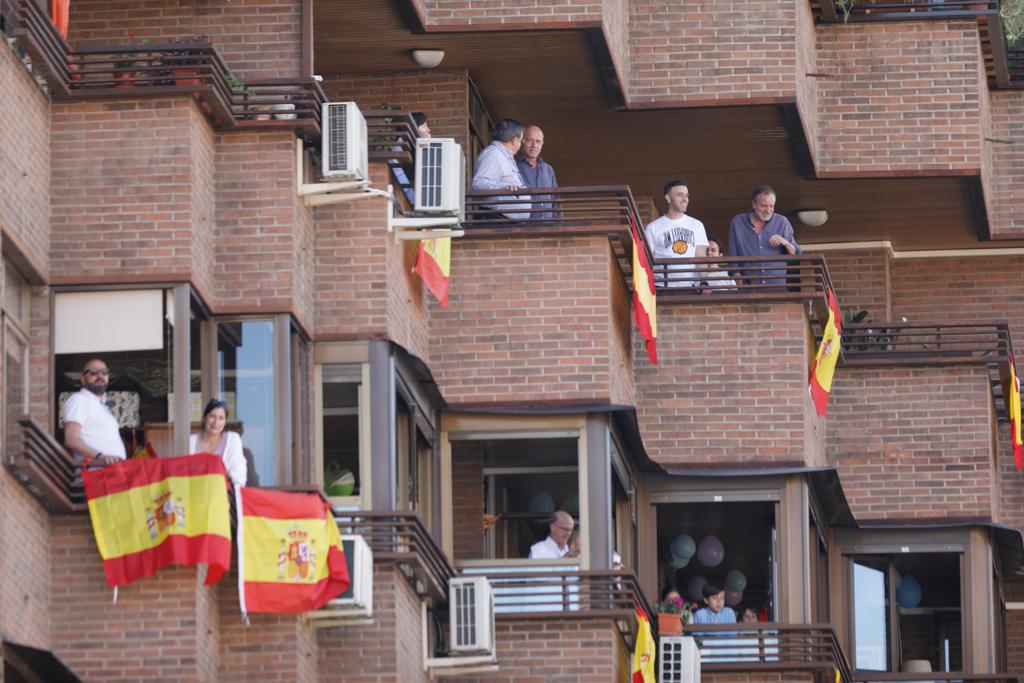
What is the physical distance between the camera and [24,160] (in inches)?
1117

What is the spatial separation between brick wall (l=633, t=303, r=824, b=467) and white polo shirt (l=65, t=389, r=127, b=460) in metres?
9.17

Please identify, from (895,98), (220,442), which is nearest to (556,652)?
(220,442)

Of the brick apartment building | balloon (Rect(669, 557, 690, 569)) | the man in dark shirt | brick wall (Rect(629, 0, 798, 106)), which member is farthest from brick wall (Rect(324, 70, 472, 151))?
balloon (Rect(669, 557, 690, 569))

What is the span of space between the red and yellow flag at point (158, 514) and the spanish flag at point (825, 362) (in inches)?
416

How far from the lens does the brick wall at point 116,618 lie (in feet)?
91.0

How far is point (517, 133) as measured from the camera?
34.1 metres

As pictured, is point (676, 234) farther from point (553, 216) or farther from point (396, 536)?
point (396, 536)

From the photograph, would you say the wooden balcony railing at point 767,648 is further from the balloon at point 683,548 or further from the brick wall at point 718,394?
the balloon at point 683,548

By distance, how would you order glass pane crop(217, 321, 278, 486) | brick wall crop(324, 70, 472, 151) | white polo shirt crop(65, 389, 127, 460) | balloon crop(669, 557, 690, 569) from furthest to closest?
1. balloon crop(669, 557, 690, 569)
2. brick wall crop(324, 70, 472, 151)
3. glass pane crop(217, 321, 278, 486)
4. white polo shirt crop(65, 389, 127, 460)

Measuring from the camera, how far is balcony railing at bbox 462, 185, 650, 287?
111ft

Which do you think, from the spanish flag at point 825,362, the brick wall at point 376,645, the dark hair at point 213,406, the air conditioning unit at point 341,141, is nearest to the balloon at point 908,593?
the spanish flag at point 825,362

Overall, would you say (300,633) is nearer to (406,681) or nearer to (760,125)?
(406,681)

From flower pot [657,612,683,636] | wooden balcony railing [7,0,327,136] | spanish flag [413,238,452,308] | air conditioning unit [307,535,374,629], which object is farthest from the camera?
flower pot [657,612,683,636]

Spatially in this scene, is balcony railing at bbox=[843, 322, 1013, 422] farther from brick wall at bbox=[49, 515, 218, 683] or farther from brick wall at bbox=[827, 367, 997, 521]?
brick wall at bbox=[49, 515, 218, 683]
